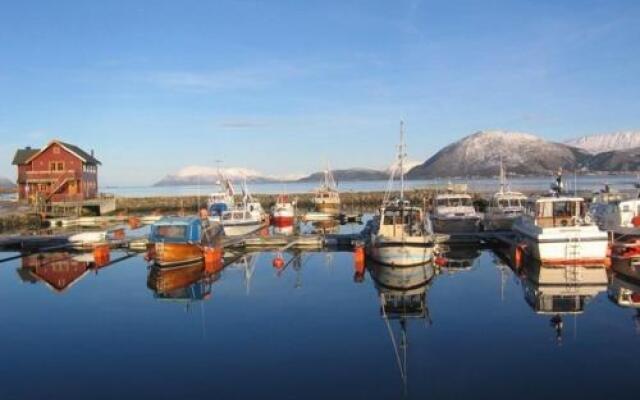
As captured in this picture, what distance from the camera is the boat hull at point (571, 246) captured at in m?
28.1

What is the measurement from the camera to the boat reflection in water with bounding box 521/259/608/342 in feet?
68.6

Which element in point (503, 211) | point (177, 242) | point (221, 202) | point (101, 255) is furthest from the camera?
point (221, 202)

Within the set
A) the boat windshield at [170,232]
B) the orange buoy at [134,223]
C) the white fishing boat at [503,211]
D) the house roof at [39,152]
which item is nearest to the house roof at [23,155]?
the house roof at [39,152]

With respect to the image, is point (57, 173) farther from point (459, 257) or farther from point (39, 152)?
point (459, 257)

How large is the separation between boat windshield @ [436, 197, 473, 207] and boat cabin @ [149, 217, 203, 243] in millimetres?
22520

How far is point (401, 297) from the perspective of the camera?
23469 mm

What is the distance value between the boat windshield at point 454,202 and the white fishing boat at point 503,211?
177cm

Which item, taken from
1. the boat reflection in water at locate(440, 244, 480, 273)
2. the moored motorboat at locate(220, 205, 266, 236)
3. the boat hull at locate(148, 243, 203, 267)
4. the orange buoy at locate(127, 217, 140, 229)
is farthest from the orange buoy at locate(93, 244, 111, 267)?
the orange buoy at locate(127, 217, 140, 229)

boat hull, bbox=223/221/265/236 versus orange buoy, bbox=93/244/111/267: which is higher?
boat hull, bbox=223/221/265/236

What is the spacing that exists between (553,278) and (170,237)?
18484mm

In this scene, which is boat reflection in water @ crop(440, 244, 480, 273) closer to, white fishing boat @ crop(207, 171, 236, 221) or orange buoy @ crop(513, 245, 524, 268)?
orange buoy @ crop(513, 245, 524, 268)

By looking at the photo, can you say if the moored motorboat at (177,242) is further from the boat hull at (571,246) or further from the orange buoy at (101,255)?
the boat hull at (571,246)

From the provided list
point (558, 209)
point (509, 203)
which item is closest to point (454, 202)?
point (509, 203)

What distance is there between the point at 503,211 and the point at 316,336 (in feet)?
97.3
